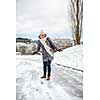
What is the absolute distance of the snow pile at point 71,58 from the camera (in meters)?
1.71

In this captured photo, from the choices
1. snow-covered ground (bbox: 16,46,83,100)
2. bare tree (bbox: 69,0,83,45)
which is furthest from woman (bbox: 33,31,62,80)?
bare tree (bbox: 69,0,83,45)

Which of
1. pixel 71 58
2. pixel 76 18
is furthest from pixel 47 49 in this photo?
pixel 76 18

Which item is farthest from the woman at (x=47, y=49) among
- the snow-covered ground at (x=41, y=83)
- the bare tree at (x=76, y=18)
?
the bare tree at (x=76, y=18)

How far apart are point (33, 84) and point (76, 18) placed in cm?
66

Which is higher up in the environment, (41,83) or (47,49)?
(47,49)

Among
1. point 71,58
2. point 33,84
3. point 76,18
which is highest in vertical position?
point 76,18

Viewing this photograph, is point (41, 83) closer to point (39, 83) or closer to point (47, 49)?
point (39, 83)

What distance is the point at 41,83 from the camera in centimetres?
168

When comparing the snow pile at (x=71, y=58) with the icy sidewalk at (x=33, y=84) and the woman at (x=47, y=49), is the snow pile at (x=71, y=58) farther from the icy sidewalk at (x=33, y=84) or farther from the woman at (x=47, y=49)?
the icy sidewalk at (x=33, y=84)
